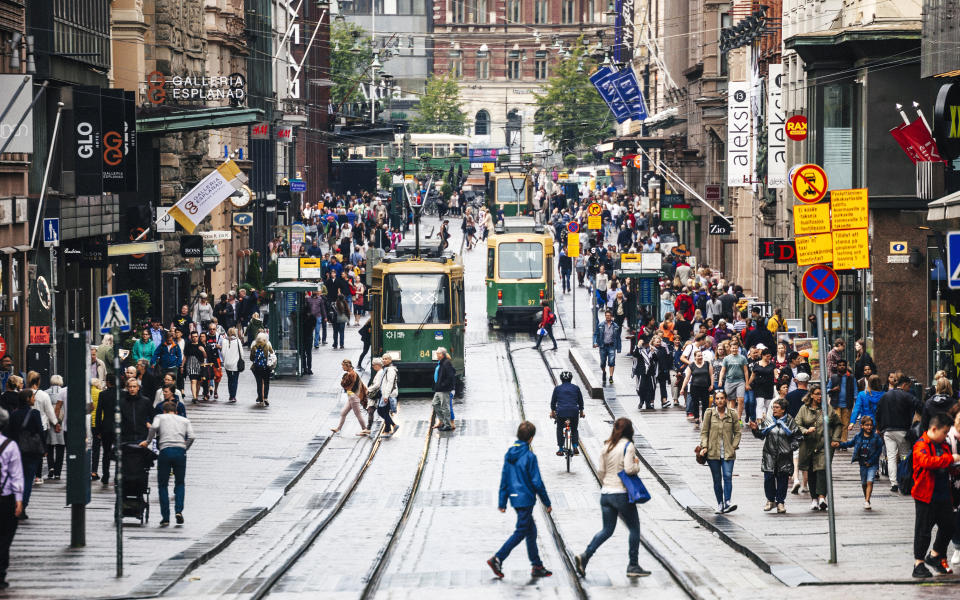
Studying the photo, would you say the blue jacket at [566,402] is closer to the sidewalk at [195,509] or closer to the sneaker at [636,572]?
the sidewalk at [195,509]

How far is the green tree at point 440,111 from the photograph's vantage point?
130000mm

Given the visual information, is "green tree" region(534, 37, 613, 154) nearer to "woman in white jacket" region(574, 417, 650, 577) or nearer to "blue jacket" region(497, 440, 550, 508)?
"blue jacket" region(497, 440, 550, 508)

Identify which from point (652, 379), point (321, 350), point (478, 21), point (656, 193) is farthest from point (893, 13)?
point (478, 21)

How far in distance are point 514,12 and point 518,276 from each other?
10442 cm

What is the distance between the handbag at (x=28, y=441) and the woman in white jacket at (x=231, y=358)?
1334 centimetres

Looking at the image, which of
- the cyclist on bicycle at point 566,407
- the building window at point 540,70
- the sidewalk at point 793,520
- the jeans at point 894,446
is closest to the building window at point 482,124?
the building window at point 540,70

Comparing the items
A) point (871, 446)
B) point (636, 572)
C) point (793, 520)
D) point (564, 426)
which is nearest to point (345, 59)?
point (564, 426)

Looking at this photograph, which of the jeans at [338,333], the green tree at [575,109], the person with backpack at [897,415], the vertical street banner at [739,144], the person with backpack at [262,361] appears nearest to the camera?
the person with backpack at [897,415]

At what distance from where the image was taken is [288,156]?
75375 mm

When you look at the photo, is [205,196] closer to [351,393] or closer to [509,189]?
[351,393]

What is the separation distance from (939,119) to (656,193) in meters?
51.2

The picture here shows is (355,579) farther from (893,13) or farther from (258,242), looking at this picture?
(258,242)

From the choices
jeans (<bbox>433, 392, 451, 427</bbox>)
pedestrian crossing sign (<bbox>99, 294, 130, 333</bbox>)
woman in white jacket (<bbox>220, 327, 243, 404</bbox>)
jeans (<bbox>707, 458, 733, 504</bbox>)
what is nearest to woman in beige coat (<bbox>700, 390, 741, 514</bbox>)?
jeans (<bbox>707, 458, 733, 504</bbox>)

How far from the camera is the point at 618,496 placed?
16000mm
